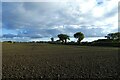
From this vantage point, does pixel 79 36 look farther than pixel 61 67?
Yes

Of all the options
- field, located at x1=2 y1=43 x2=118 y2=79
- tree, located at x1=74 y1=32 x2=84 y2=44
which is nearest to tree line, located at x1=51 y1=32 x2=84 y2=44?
tree, located at x1=74 y1=32 x2=84 y2=44

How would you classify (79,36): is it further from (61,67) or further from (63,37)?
(61,67)

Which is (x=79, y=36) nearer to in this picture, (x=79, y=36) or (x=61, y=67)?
(x=79, y=36)

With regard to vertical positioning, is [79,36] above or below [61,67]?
above

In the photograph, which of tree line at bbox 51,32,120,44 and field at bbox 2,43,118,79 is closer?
field at bbox 2,43,118,79

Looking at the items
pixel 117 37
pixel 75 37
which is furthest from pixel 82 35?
pixel 117 37

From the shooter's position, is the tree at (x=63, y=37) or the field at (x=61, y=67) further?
the tree at (x=63, y=37)

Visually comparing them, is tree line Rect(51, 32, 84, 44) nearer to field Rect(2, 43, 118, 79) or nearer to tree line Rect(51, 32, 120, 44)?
tree line Rect(51, 32, 120, 44)

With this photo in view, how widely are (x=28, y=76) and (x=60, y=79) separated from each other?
236 cm

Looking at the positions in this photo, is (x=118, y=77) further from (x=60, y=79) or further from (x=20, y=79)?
(x=20, y=79)

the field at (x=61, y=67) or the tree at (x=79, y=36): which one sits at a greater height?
the tree at (x=79, y=36)

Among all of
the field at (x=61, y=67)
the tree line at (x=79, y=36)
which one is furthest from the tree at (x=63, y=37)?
the field at (x=61, y=67)

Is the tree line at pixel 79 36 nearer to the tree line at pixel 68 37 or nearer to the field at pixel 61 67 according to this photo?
the tree line at pixel 68 37

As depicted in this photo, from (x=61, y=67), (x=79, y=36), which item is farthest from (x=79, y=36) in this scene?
(x=61, y=67)
